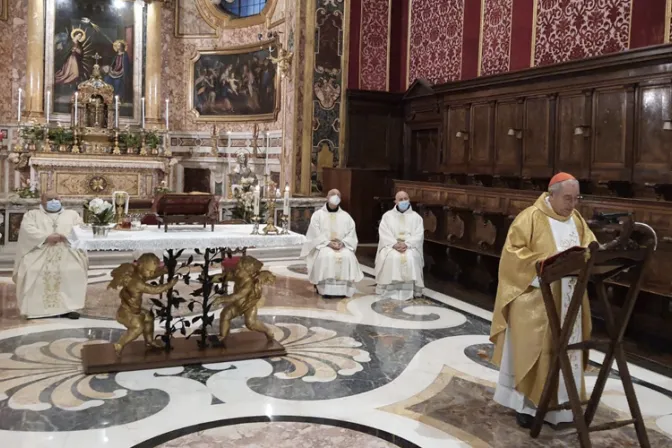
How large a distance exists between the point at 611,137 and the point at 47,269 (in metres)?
7.47

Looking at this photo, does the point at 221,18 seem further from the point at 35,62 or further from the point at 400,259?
the point at 400,259

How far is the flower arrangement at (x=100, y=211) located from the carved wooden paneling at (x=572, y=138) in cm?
685

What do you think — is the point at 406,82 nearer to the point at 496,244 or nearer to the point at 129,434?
the point at 496,244

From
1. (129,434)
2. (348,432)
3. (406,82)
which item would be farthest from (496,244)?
(406,82)

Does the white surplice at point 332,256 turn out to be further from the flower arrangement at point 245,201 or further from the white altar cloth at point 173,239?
the white altar cloth at point 173,239

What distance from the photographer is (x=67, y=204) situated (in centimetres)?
1043

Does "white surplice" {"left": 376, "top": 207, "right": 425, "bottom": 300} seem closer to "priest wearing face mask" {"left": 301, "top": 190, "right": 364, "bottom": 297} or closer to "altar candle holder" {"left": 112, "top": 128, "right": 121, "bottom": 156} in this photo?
"priest wearing face mask" {"left": 301, "top": 190, "right": 364, "bottom": 297}

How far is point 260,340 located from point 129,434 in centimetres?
209

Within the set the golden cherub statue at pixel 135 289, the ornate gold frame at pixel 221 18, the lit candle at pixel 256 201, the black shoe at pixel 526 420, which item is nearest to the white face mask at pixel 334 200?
the lit candle at pixel 256 201

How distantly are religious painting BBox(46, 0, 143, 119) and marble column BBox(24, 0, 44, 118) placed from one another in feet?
0.54

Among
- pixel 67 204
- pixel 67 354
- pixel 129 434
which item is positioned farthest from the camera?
pixel 67 204

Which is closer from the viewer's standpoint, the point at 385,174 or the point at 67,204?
the point at 67,204

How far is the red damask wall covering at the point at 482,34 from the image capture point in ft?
30.4

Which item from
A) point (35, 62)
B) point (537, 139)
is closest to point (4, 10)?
point (35, 62)
